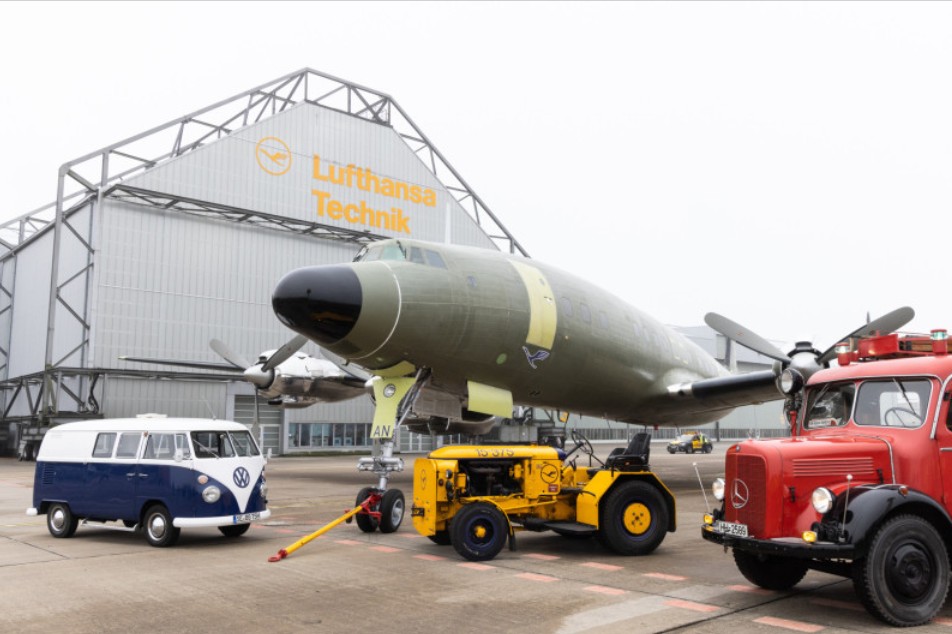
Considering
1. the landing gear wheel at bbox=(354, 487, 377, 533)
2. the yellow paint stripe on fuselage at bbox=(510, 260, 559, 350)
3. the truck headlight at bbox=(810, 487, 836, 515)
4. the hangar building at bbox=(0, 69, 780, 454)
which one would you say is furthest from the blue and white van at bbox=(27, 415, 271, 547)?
the hangar building at bbox=(0, 69, 780, 454)

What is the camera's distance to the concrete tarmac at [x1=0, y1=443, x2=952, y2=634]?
734 cm

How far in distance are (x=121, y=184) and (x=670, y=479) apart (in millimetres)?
31541

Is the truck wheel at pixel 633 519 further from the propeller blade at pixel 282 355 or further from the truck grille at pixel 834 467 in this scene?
the propeller blade at pixel 282 355

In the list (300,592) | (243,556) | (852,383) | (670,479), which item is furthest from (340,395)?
(852,383)

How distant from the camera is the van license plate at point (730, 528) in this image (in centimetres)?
773

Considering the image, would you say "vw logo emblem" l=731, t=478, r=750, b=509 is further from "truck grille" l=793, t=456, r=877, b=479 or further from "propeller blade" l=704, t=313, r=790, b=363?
"propeller blade" l=704, t=313, r=790, b=363

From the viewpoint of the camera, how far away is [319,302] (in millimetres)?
13508

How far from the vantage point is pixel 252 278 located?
45094mm

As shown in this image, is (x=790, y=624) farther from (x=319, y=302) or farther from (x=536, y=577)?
(x=319, y=302)

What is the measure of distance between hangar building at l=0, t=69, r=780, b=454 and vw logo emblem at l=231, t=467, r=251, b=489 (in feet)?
93.9

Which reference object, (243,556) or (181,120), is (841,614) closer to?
(243,556)

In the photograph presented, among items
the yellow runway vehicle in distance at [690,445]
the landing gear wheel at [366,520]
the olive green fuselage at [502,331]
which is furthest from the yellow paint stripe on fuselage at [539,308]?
the yellow runway vehicle in distance at [690,445]

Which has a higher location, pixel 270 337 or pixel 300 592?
pixel 270 337

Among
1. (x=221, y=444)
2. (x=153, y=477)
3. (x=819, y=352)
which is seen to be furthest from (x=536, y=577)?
(x=819, y=352)
